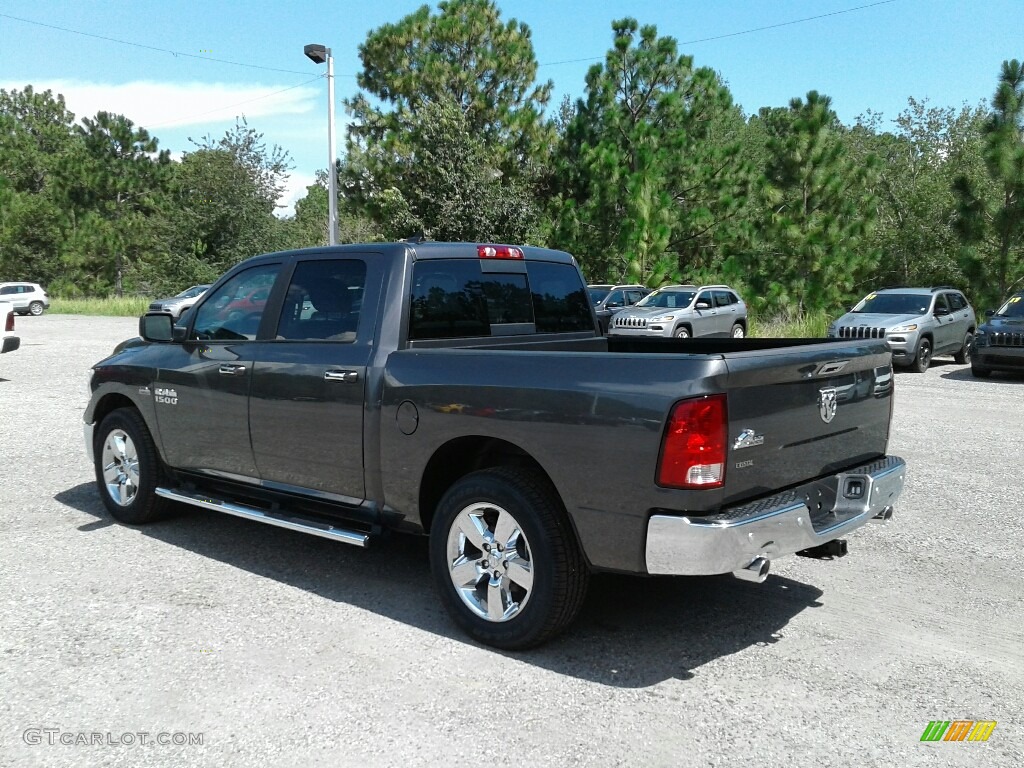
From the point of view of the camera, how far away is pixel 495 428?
4105 mm

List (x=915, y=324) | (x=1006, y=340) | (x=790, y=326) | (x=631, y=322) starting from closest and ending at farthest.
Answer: (x=1006, y=340), (x=915, y=324), (x=631, y=322), (x=790, y=326)

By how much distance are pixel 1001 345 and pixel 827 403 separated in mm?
13806

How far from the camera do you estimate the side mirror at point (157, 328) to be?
582cm

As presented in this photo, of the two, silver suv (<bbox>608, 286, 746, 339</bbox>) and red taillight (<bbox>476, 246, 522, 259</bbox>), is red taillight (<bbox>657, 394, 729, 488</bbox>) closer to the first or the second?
red taillight (<bbox>476, 246, 522, 259</bbox>)

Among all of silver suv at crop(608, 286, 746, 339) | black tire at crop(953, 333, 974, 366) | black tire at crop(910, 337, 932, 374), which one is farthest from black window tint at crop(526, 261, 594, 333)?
silver suv at crop(608, 286, 746, 339)

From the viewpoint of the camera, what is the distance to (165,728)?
343 centimetres

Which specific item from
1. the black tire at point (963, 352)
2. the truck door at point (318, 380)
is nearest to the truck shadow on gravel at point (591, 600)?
the truck door at point (318, 380)

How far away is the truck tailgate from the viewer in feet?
12.1

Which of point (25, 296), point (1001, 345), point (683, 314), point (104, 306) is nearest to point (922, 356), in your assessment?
point (1001, 345)

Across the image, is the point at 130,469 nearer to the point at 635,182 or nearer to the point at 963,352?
the point at 963,352

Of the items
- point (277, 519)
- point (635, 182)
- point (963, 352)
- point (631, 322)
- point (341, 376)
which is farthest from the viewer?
point (635, 182)

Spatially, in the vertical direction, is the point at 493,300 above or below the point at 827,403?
above

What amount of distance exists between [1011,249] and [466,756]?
23.6 m

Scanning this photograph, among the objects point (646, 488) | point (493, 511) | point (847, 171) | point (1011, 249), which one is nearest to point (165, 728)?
point (493, 511)
